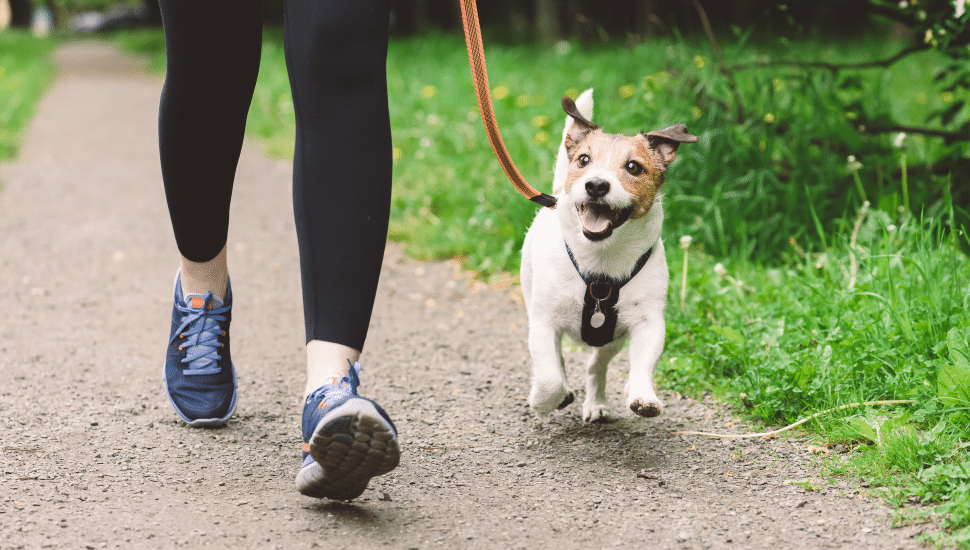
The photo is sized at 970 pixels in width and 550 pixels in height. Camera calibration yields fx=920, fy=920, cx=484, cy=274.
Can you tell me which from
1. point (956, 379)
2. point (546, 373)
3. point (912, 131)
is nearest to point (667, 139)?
point (546, 373)

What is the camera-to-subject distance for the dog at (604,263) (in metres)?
2.47

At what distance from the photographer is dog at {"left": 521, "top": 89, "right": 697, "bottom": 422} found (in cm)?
247

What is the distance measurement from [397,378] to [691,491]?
1.24m

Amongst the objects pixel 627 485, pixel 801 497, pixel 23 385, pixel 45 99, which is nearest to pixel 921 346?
pixel 801 497

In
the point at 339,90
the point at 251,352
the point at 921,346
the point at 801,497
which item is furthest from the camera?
the point at 251,352

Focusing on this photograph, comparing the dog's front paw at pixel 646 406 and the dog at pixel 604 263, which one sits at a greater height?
the dog at pixel 604 263

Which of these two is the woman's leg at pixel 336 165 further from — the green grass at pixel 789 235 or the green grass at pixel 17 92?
the green grass at pixel 17 92

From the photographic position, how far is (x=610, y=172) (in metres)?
2.48

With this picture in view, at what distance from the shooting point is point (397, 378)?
3.17 meters

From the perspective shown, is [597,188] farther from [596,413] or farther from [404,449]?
[404,449]

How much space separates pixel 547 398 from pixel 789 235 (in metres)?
2.10

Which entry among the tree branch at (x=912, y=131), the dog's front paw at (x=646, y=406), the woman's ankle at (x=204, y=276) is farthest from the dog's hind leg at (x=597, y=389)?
the tree branch at (x=912, y=131)

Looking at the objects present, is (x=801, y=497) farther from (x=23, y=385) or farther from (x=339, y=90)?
(x=23, y=385)

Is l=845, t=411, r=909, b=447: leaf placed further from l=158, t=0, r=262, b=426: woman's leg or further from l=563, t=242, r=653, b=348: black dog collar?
l=158, t=0, r=262, b=426: woman's leg
